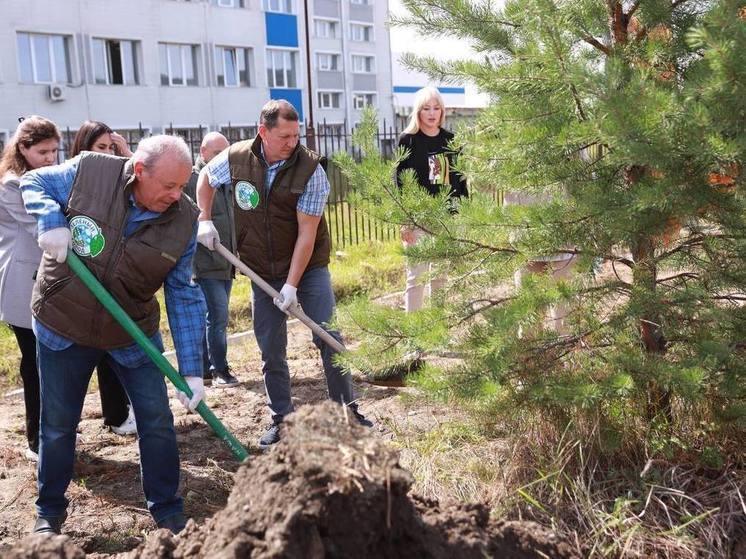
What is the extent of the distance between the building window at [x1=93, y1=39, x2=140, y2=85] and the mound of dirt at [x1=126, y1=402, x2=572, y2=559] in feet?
85.8

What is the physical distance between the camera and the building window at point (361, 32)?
38500mm

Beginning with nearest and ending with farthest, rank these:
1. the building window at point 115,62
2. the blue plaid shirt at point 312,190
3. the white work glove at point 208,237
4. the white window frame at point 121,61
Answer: the blue plaid shirt at point 312,190
the white work glove at point 208,237
the white window frame at point 121,61
the building window at point 115,62

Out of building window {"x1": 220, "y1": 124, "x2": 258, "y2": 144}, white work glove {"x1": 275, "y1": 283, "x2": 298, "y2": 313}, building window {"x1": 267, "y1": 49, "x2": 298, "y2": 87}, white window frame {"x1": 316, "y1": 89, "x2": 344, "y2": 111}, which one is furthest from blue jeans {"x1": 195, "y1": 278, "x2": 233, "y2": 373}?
white window frame {"x1": 316, "y1": 89, "x2": 344, "y2": 111}

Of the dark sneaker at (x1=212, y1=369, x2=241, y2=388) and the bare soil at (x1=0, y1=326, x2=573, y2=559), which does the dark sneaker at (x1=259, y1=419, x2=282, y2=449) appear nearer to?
the bare soil at (x1=0, y1=326, x2=573, y2=559)

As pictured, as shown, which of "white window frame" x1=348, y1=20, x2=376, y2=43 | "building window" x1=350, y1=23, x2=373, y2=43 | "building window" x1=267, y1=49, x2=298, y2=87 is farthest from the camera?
"building window" x1=350, y1=23, x2=373, y2=43

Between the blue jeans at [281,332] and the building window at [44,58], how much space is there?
22.6 metres

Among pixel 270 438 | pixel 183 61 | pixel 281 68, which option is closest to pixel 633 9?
pixel 270 438

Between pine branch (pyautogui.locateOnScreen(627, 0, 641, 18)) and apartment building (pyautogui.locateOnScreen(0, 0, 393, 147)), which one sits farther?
apartment building (pyautogui.locateOnScreen(0, 0, 393, 147))

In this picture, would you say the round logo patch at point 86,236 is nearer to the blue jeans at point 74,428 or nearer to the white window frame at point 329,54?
the blue jeans at point 74,428

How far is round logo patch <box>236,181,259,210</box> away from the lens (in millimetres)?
4277

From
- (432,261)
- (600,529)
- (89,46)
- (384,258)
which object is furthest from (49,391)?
(89,46)

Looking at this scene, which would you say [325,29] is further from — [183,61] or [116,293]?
[116,293]

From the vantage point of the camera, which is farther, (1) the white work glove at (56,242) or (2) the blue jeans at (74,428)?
(2) the blue jeans at (74,428)

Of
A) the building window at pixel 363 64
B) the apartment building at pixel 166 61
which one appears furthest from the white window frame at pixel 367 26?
the apartment building at pixel 166 61
